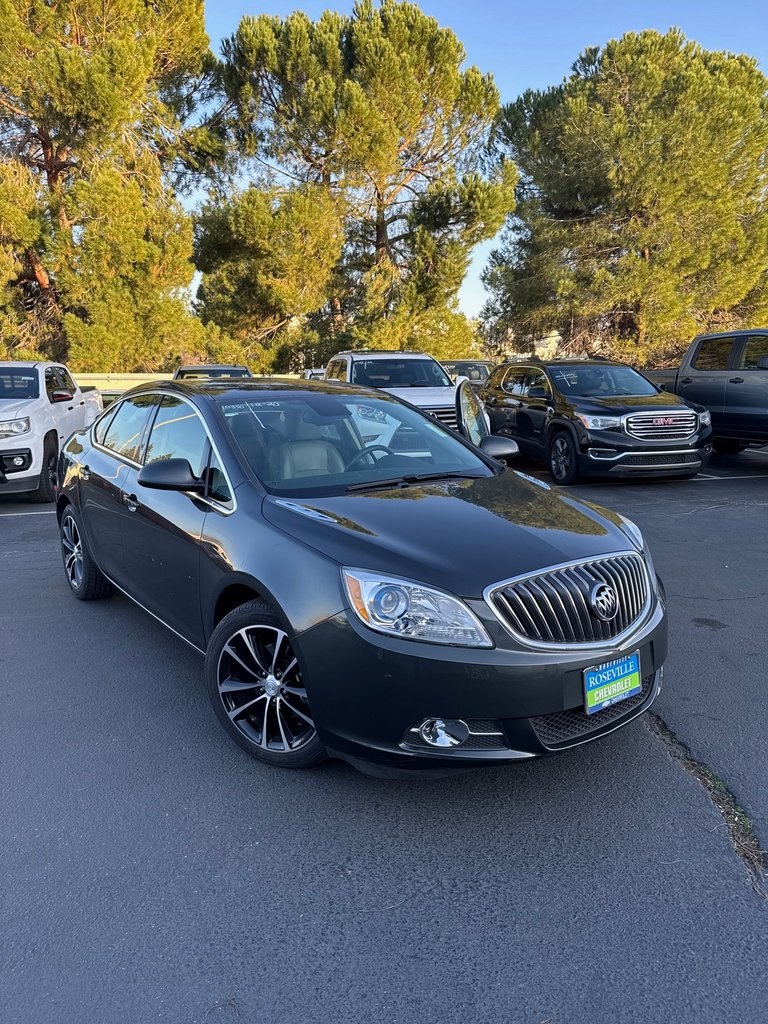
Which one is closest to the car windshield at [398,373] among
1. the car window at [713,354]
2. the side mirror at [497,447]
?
the car window at [713,354]

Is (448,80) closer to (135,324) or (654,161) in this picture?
(654,161)

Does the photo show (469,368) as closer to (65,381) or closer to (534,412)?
(534,412)

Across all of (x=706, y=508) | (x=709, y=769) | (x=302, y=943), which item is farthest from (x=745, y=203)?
(x=302, y=943)

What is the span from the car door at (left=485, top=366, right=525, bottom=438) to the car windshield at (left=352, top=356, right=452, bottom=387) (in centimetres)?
93

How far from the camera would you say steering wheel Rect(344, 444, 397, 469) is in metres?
3.82

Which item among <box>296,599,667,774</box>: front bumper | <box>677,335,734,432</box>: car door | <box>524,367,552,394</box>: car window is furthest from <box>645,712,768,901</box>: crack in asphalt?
<box>677,335,734,432</box>: car door

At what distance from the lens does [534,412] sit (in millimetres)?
10969

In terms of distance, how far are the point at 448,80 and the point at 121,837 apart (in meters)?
25.5

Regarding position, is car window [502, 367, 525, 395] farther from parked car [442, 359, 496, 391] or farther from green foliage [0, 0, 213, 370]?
green foliage [0, 0, 213, 370]

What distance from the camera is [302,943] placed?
7.20 ft

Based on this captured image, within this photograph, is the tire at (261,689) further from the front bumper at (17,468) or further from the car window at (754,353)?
the car window at (754,353)

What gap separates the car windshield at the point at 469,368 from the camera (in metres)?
22.2

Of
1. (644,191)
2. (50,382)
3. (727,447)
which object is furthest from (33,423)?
(644,191)

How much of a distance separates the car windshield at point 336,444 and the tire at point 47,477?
5667mm
